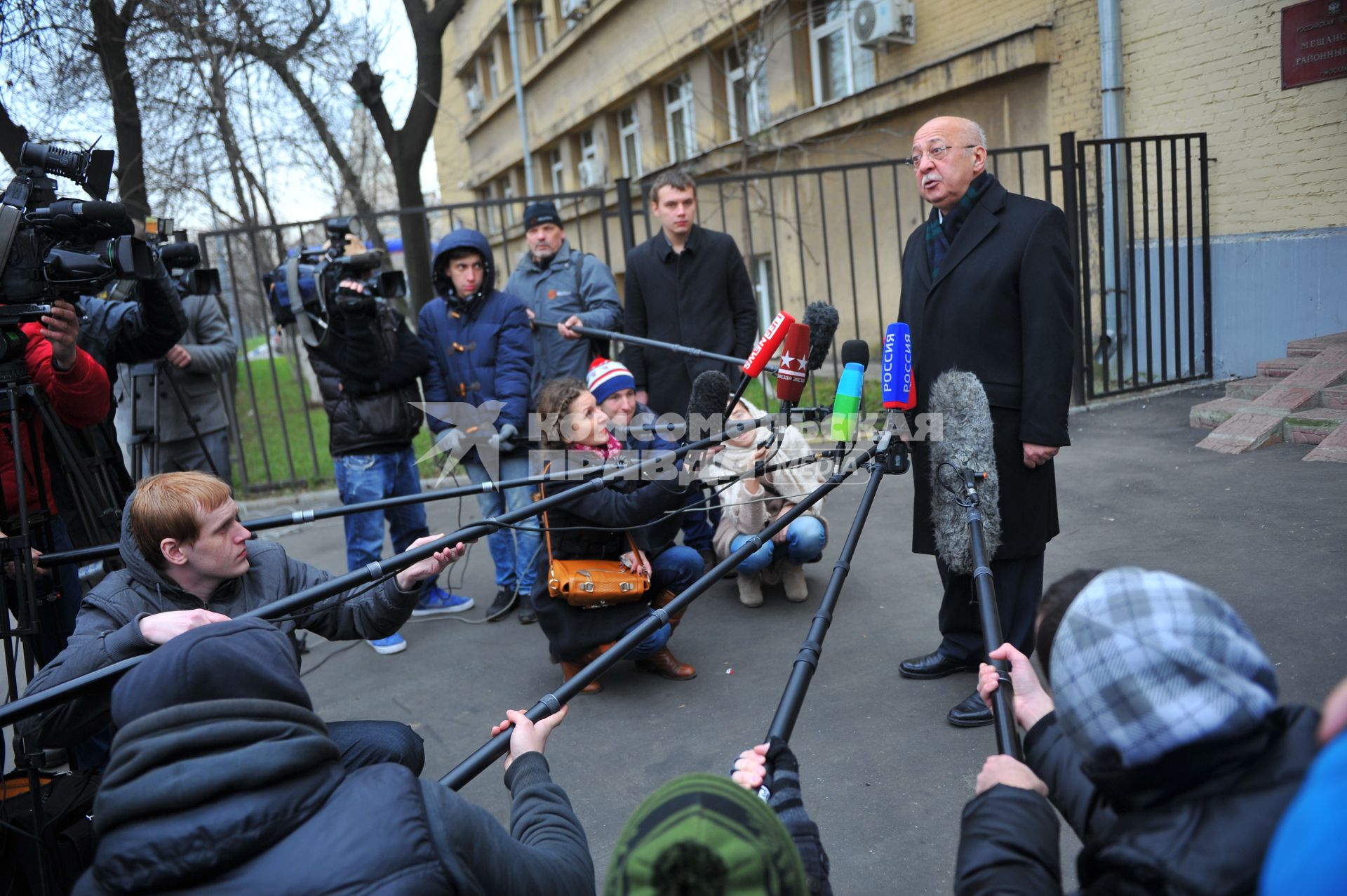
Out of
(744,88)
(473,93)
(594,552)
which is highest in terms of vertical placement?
(473,93)

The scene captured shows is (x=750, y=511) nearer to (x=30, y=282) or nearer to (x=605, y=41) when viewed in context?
(x=30, y=282)

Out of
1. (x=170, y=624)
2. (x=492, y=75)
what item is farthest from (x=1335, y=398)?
(x=492, y=75)

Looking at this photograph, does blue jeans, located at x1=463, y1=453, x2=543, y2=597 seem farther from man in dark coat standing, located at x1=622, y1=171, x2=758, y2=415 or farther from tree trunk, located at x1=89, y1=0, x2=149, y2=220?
tree trunk, located at x1=89, y1=0, x2=149, y2=220

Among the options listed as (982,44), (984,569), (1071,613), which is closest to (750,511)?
(984,569)

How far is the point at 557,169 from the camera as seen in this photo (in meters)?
21.7

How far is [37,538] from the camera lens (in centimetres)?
342

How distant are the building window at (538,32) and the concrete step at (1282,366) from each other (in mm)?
16720

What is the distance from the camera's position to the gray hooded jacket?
2.32 metres

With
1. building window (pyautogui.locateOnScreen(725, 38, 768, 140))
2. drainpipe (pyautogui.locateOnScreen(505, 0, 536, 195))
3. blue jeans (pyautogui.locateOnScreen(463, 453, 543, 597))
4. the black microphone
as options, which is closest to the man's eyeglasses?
the black microphone

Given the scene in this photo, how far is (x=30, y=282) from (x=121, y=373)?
2272 mm

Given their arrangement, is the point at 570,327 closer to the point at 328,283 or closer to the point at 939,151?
the point at 328,283

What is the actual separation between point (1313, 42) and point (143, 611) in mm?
8249

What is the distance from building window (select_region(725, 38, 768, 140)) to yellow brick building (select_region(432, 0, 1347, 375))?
0.04m

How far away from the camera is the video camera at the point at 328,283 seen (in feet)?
14.9
